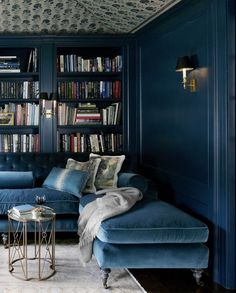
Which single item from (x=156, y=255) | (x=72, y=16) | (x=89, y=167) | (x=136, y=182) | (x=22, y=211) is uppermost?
(x=72, y=16)

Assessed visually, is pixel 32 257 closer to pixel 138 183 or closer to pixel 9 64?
pixel 138 183

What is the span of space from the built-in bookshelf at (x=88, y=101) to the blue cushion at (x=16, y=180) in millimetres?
896

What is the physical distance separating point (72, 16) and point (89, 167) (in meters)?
1.91

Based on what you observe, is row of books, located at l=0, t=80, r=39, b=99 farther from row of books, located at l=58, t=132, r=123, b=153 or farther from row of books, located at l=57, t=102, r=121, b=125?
row of books, located at l=58, t=132, r=123, b=153

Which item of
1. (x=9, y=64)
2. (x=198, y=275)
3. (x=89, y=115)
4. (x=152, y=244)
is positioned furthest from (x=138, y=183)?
(x=9, y=64)

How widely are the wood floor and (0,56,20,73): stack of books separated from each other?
3.10m

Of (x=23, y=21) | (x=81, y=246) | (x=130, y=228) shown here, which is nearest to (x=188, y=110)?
(x=130, y=228)

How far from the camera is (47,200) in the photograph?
12.5 feet

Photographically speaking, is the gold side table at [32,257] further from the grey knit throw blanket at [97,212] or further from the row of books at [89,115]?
the row of books at [89,115]

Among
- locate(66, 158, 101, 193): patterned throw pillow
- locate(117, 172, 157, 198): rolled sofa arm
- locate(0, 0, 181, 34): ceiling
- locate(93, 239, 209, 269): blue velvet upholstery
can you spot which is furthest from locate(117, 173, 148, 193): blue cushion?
locate(0, 0, 181, 34): ceiling

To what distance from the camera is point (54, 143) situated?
16.7ft

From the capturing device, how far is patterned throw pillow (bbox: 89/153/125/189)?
429 centimetres

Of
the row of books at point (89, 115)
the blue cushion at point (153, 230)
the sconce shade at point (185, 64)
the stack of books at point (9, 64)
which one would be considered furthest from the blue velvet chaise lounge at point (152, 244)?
the stack of books at point (9, 64)

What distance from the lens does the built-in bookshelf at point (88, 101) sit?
512 cm
